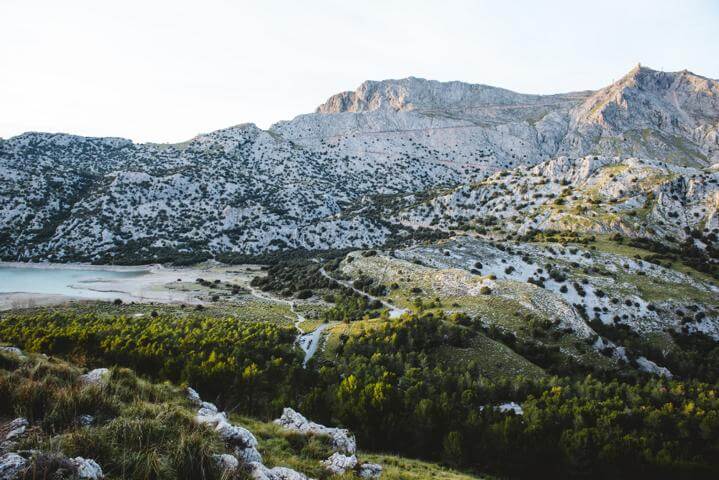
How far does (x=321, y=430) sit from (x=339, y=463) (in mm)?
3893

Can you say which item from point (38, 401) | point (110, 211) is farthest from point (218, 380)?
point (110, 211)

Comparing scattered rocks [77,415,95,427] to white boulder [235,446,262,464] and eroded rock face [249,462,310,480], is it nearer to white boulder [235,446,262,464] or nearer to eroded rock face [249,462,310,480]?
white boulder [235,446,262,464]

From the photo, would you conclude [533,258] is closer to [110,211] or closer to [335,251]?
[335,251]

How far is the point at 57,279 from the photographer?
85938 millimetres

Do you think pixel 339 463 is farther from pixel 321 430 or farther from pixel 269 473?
pixel 269 473

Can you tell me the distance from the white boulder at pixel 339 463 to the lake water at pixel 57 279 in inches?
2789

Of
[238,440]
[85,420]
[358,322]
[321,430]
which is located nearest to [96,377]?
[85,420]

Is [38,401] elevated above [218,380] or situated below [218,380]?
above

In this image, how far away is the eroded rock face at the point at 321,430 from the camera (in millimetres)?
16297

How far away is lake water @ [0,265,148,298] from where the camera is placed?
235 ft

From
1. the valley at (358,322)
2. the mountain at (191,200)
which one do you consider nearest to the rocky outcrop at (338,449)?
the valley at (358,322)

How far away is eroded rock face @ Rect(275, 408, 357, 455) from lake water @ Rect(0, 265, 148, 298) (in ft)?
214

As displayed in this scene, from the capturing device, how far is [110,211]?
12631 cm

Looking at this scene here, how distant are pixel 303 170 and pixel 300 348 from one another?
156 meters
